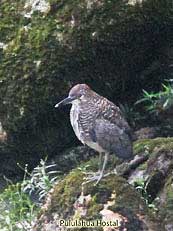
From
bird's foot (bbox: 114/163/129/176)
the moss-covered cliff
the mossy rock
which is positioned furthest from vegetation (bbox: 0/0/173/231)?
the mossy rock

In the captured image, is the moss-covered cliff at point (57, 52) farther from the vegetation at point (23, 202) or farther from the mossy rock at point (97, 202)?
the mossy rock at point (97, 202)

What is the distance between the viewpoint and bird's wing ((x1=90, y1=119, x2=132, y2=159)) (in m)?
6.64

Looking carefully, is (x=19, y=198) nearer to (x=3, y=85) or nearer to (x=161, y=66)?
(x=3, y=85)

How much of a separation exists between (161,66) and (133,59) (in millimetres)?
480

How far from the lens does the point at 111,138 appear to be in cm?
671

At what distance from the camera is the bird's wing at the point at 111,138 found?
6645mm

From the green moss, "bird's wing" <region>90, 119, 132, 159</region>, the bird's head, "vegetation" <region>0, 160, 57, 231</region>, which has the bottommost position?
"vegetation" <region>0, 160, 57, 231</region>

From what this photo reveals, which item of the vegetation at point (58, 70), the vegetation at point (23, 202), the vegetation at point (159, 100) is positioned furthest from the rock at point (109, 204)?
the vegetation at point (159, 100)

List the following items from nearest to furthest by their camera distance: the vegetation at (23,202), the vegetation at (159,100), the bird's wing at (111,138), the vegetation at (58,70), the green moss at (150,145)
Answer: the bird's wing at (111,138), the vegetation at (23,202), the green moss at (150,145), the vegetation at (58,70), the vegetation at (159,100)

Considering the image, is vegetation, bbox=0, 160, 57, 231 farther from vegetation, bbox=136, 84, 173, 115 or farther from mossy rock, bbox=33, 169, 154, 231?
vegetation, bbox=136, 84, 173, 115

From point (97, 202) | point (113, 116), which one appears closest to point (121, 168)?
point (113, 116)

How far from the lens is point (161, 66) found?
8.98m

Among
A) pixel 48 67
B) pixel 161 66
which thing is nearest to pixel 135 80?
pixel 161 66

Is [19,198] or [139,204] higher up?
[139,204]
